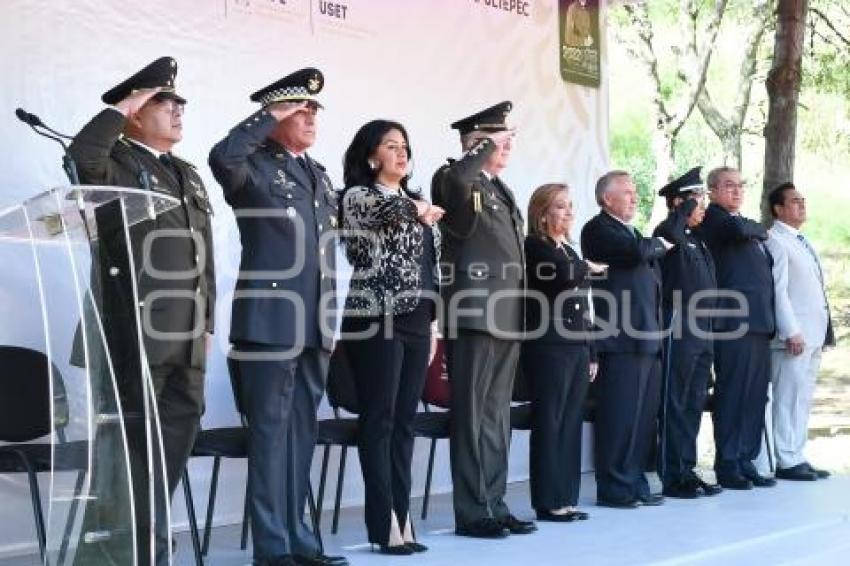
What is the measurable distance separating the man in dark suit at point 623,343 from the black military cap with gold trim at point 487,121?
1.00 metres

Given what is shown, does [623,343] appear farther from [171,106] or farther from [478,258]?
[171,106]

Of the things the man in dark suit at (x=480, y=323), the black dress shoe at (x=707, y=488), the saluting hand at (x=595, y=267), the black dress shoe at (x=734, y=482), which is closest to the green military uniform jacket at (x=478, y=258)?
the man in dark suit at (x=480, y=323)

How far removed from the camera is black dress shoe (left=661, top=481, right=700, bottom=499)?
7.25 metres

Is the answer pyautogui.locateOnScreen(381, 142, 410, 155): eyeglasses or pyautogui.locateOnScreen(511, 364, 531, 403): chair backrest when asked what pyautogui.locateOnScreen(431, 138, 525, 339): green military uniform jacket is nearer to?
pyautogui.locateOnScreen(381, 142, 410, 155): eyeglasses

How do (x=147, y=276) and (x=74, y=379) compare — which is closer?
(x=74, y=379)

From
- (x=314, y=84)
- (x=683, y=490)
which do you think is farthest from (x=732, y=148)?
(x=314, y=84)

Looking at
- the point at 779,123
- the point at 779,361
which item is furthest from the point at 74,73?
the point at 779,123

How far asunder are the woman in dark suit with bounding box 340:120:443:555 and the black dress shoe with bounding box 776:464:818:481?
3107 mm

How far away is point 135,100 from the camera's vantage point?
15.3 ft

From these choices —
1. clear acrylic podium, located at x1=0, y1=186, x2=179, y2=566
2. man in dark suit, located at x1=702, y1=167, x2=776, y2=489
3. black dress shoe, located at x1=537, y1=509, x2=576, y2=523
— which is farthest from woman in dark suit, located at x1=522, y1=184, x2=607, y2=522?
clear acrylic podium, located at x1=0, y1=186, x2=179, y2=566

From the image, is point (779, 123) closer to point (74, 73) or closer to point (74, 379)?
point (74, 73)

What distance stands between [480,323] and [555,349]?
591 millimetres

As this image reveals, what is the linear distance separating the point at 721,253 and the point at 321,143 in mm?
2202

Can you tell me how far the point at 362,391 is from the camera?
5441mm
